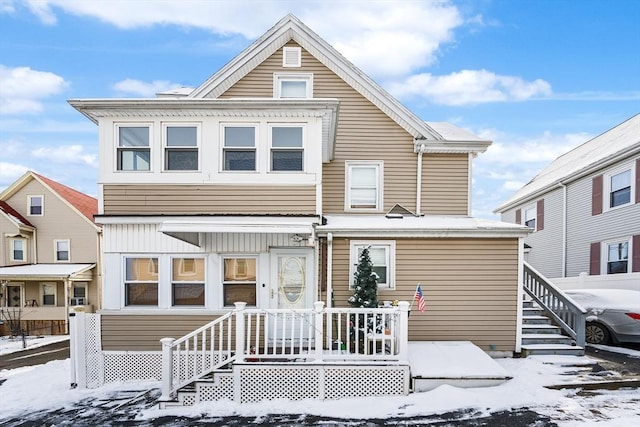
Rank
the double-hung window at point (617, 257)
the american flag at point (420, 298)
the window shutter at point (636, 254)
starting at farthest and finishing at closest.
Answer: the double-hung window at point (617, 257) < the window shutter at point (636, 254) < the american flag at point (420, 298)

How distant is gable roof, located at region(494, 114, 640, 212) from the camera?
1145cm

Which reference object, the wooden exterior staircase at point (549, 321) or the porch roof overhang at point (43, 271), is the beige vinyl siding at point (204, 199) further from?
the porch roof overhang at point (43, 271)

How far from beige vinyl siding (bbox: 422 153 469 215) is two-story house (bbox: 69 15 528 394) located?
169 cm

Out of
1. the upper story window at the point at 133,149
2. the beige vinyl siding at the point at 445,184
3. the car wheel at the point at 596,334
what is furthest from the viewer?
the beige vinyl siding at the point at 445,184

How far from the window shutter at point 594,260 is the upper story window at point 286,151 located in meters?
11.4

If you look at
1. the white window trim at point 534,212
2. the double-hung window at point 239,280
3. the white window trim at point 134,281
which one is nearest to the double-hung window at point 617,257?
the white window trim at point 534,212

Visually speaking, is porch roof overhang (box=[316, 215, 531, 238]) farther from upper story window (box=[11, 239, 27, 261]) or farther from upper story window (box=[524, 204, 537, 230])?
upper story window (box=[11, 239, 27, 261])

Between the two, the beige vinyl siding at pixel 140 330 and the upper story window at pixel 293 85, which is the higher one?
the upper story window at pixel 293 85

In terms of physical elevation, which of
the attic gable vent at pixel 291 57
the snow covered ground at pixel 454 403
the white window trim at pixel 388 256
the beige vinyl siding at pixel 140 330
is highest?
the attic gable vent at pixel 291 57

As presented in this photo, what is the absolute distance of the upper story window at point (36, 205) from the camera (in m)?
17.9

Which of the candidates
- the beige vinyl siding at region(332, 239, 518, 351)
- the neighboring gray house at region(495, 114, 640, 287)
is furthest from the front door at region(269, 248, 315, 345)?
the neighboring gray house at region(495, 114, 640, 287)

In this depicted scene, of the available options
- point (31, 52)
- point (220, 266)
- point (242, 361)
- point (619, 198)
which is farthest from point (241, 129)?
point (31, 52)

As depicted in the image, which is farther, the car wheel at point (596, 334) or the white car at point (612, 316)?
the car wheel at point (596, 334)

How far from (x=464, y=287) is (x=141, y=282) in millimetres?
6997
